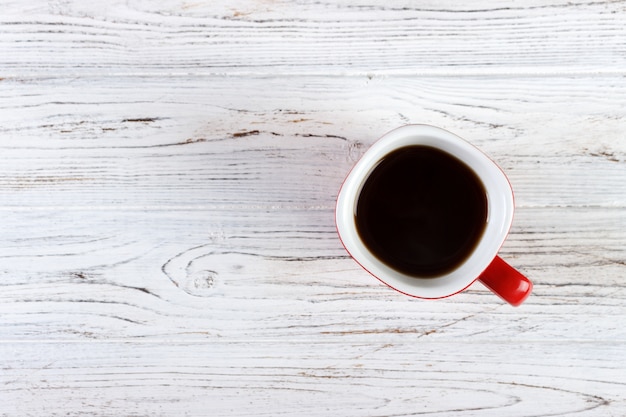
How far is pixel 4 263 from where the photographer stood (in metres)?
0.61

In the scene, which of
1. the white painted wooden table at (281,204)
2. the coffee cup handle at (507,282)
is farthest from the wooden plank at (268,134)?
the coffee cup handle at (507,282)

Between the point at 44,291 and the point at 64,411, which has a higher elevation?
the point at 44,291

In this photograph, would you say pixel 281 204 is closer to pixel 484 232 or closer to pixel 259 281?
pixel 259 281

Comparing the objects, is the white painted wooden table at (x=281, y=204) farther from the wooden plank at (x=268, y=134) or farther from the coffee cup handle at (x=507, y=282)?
the coffee cup handle at (x=507, y=282)

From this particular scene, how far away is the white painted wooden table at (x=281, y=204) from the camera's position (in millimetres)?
578

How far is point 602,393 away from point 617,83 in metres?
0.36

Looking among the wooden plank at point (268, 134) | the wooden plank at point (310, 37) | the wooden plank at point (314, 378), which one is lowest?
the wooden plank at point (314, 378)

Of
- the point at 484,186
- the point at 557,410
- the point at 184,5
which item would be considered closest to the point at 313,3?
the point at 184,5

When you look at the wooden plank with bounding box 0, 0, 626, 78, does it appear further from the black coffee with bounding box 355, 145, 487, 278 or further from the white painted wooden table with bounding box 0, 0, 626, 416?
the black coffee with bounding box 355, 145, 487, 278

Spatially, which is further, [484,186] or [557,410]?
[557,410]

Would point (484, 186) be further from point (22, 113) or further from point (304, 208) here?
point (22, 113)

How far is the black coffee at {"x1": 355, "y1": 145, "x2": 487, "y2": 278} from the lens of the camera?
1.71ft

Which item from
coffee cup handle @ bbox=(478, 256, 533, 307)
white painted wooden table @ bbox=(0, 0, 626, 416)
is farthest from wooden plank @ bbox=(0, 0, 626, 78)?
coffee cup handle @ bbox=(478, 256, 533, 307)

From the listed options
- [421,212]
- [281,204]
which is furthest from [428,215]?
[281,204]
